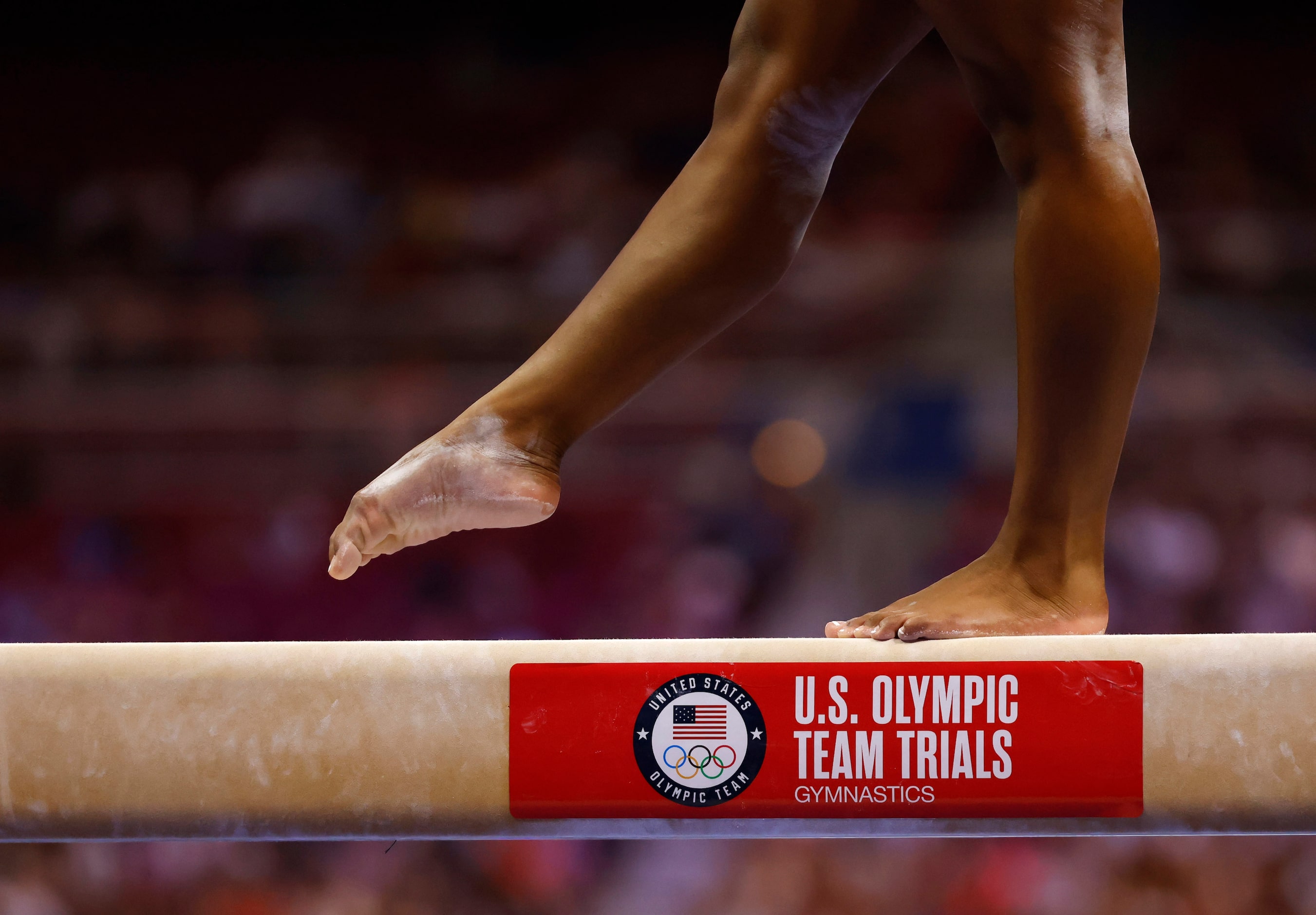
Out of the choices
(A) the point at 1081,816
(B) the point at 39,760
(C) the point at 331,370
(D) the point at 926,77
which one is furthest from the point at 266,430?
(A) the point at 1081,816

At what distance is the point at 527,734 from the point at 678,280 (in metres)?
0.44

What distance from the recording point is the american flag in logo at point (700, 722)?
2.63 feet

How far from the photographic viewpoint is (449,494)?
3.42ft

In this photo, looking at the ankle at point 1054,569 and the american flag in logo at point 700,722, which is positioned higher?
the ankle at point 1054,569

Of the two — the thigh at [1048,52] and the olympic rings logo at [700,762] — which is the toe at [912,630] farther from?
the thigh at [1048,52]

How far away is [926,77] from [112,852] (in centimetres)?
365

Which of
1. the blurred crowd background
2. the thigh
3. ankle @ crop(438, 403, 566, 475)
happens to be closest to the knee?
the thigh

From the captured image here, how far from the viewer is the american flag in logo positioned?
0.80 metres

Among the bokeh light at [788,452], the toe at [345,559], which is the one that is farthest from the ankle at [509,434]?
the bokeh light at [788,452]

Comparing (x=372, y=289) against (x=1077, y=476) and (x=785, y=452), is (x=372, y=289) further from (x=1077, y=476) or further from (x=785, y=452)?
(x=1077, y=476)

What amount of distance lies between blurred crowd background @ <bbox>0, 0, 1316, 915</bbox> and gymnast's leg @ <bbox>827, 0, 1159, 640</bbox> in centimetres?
226

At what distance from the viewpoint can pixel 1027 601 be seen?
946mm

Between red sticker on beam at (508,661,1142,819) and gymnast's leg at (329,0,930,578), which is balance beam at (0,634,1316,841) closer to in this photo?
red sticker on beam at (508,661,1142,819)

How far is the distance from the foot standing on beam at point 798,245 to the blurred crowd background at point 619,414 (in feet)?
7.46
